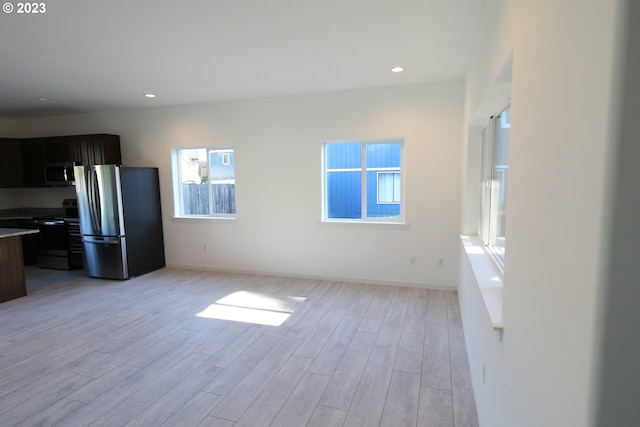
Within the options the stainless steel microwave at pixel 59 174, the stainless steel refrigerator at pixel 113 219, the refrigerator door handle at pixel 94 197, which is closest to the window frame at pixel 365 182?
the stainless steel refrigerator at pixel 113 219

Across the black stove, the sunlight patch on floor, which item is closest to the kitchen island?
the black stove

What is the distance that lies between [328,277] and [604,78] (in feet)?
14.5

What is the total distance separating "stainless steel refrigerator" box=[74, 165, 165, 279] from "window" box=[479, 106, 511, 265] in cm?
472

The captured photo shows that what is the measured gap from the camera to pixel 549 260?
941 millimetres

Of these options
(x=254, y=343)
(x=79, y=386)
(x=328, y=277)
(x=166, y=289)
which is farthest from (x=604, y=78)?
(x=166, y=289)

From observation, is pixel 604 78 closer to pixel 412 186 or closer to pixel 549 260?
pixel 549 260

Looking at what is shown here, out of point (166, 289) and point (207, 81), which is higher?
point (207, 81)

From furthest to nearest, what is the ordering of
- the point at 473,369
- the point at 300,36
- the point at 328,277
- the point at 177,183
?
1. the point at 177,183
2. the point at 328,277
3. the point at 300,36
4. the point at 473,369

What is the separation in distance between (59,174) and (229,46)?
15.5 ft

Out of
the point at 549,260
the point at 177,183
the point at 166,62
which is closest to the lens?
the point at 549,260

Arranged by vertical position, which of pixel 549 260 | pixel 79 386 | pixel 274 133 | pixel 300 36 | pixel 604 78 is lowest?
pixel 79 386

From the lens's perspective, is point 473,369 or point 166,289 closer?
point 473,369

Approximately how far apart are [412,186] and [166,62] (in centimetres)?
308

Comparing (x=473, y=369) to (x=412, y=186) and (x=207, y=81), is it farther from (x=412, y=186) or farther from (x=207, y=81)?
(x=207, y=81)
